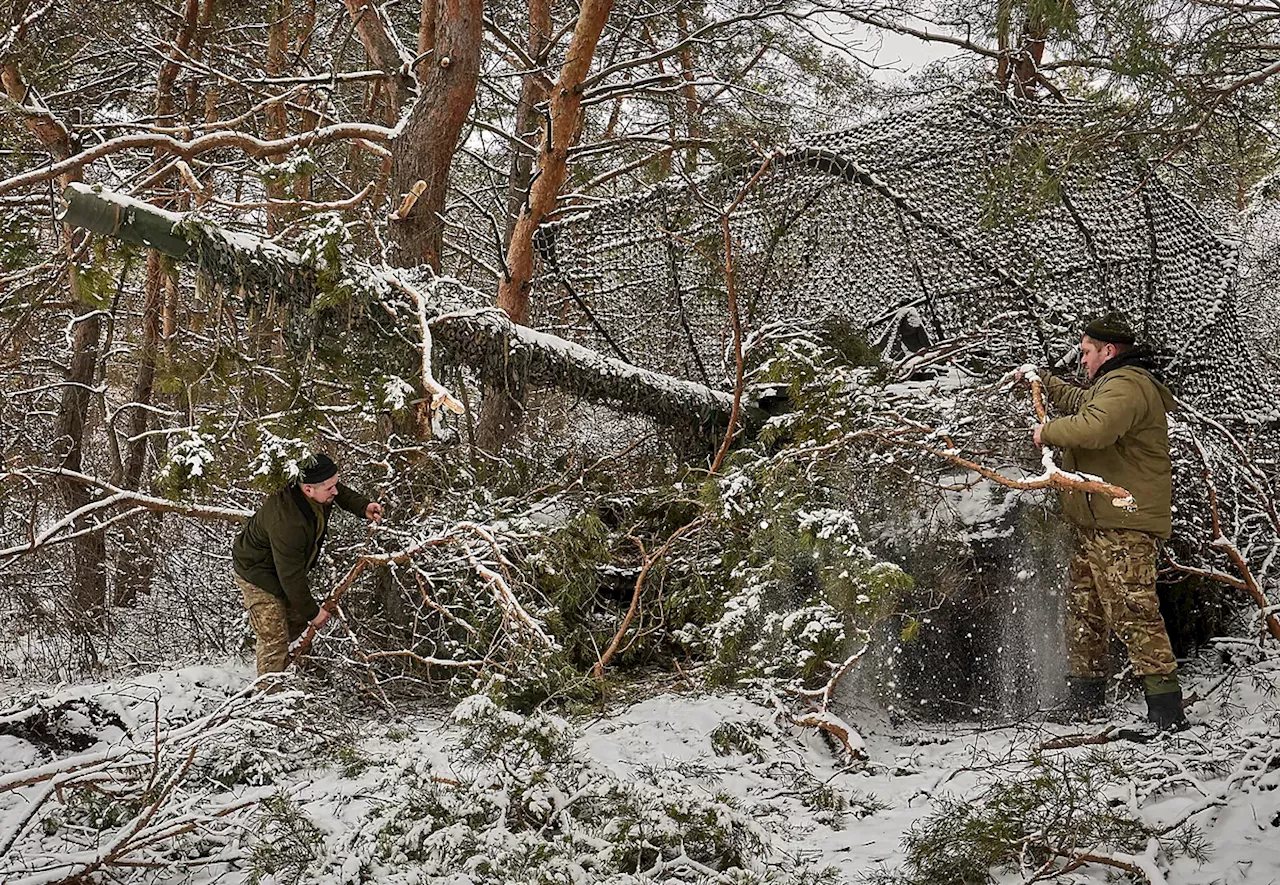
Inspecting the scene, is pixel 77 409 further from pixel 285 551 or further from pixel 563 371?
pixel 563 371

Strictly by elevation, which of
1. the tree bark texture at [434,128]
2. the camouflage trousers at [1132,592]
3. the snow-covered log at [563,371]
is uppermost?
the tree bark texture at [434,128]

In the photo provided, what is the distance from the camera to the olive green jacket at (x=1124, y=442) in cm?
417

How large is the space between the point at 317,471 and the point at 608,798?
7.79 feet

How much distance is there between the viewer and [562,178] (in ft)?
21.9

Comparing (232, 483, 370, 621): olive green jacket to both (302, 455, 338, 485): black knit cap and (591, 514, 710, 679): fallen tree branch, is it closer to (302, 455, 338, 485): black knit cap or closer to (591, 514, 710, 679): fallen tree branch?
(302, 455, 338, 485): black knit cap

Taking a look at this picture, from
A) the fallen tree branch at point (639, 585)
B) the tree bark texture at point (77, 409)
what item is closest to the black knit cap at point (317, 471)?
the fallen tree branch at point (639, 585)

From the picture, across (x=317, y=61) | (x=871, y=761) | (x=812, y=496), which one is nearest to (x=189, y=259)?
(x=812, y=496)

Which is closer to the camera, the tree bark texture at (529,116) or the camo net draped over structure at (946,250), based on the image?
the camo net draped over structure at (946,250)

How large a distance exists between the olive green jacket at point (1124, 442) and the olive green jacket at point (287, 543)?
3.56 metres

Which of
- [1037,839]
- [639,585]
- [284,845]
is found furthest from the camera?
[639,585]

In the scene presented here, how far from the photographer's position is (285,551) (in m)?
4.96

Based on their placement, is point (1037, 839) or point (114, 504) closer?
point (1037, 839)

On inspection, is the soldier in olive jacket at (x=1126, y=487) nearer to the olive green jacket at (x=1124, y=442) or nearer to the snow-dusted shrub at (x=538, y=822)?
the olive green jacket at (x=1124, y=442)

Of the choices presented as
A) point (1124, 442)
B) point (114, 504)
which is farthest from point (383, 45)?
point (1124, 442)
